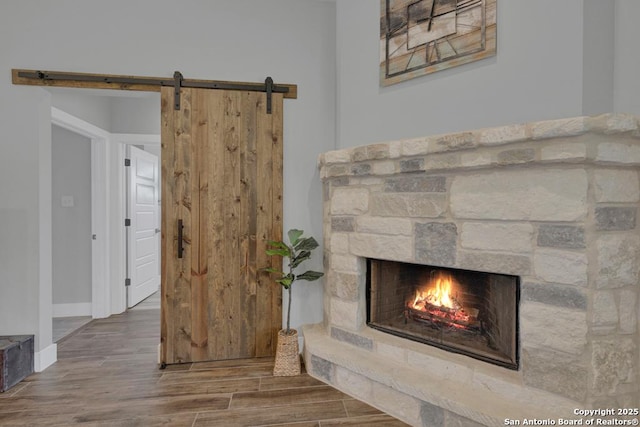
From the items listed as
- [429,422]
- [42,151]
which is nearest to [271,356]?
[429,422]

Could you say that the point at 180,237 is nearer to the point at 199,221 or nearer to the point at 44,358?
the point at 199,221

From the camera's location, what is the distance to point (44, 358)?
2.52 m

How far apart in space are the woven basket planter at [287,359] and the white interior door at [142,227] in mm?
2383

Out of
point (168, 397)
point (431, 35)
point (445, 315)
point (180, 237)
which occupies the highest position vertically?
point (431, 35)

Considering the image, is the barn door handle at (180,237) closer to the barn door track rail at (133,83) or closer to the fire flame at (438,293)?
the barn door track rail at (133,83)

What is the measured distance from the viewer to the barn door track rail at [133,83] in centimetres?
246

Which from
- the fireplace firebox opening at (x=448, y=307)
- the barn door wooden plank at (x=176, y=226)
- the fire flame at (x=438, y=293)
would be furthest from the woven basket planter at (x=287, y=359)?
the fire flame at (x=438, y=293)

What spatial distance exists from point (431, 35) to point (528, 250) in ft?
4.40

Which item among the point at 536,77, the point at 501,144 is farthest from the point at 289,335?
the point at 536,77

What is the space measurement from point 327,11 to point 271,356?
107 inches

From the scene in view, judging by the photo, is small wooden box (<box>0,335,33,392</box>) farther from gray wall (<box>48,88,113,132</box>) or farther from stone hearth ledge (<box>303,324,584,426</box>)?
stone hearth ledge (<box>303,324,584,426</box>)

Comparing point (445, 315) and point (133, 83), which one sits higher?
point (133, 83)

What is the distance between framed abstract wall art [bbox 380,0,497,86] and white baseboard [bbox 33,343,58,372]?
3.01m

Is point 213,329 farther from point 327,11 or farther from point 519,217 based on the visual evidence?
point 327,11
